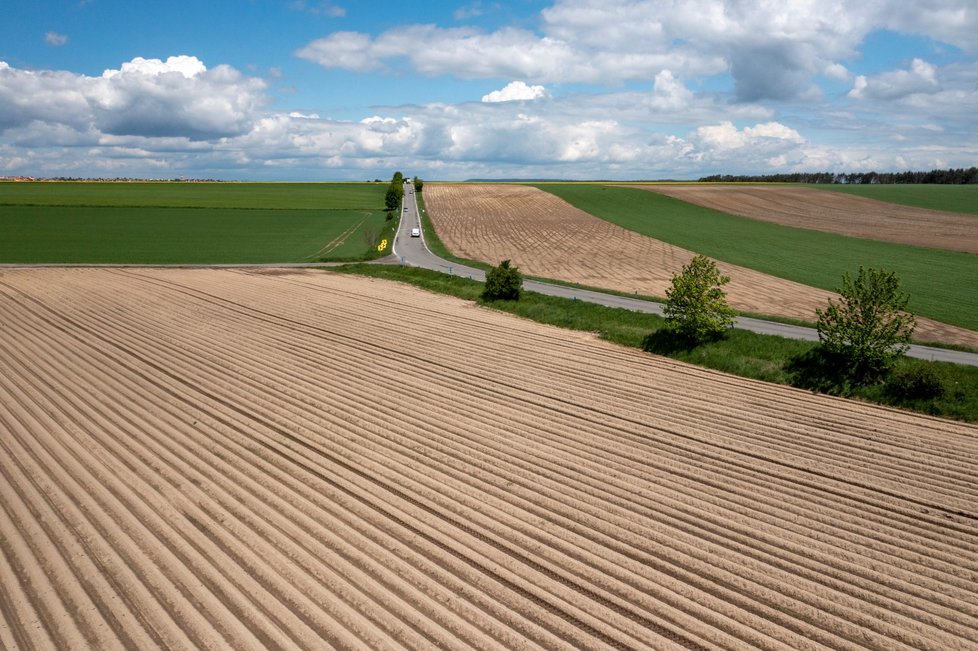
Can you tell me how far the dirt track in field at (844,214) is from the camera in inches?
2458

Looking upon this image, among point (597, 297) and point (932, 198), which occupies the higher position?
point (932, 198)

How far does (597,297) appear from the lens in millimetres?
34656

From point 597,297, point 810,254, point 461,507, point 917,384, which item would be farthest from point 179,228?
point 917,384

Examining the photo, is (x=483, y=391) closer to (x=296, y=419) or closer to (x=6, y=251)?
(x=296, y=419)

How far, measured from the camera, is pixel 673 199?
323 ft

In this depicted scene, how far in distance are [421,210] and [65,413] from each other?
75510 millimetres

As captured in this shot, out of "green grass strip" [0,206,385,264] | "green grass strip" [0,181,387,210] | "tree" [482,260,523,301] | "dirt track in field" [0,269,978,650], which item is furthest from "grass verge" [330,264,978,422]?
"green grass strip" [0,181,387,210]

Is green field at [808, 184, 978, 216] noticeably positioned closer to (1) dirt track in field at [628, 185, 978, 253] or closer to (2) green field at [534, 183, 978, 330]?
(1) dirt track in field at [628, 185, 978, 253]

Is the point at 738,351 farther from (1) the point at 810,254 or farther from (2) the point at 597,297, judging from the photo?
(1) the point at 810,254

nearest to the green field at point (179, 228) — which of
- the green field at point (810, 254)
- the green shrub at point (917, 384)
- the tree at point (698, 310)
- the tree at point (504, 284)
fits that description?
the tree at point (504, 284)

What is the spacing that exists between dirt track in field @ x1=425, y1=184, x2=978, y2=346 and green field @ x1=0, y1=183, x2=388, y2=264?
10735 mm

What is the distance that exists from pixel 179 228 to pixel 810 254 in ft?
201

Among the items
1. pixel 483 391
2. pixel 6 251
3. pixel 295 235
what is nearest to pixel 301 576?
pixel 483 391

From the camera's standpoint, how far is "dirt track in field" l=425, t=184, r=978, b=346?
34.4 meters
